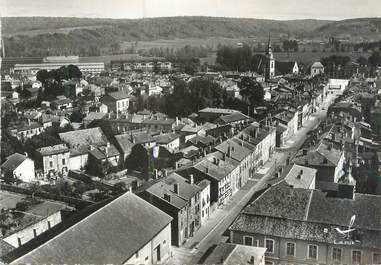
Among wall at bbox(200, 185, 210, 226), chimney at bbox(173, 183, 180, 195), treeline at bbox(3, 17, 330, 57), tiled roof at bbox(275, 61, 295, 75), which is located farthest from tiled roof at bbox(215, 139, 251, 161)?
tiled roof at bbox(275, 61, 295, 75)

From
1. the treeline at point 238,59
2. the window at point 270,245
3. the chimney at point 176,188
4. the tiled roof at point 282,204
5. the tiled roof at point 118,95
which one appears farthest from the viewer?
the treeline at point 238,59

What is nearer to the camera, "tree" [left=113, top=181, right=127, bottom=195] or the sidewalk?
the sidewalk

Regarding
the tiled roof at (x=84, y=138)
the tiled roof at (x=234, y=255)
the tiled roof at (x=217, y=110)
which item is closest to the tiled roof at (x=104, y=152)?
the tiled roof at (x=84, y=138)

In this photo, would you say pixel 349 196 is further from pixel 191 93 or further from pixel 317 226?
pixel 191 93

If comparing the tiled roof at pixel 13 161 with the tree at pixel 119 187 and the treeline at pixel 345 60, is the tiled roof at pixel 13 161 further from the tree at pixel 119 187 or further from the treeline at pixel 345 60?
the treeline at pixel 345 60

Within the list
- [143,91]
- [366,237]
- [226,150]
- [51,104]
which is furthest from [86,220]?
[143,91]

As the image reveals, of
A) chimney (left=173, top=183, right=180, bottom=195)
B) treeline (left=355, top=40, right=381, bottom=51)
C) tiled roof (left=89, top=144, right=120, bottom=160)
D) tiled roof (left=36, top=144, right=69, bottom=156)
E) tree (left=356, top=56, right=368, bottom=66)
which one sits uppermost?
treeline (left=355, top=40, right=381, bottom=51)

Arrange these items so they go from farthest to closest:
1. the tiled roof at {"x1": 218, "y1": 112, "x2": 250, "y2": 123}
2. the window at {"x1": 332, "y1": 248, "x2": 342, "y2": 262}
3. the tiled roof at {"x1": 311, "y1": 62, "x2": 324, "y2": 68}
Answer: the tiled roof at {"x1": 311, "y1": 62, "x2": 324, "y2": 68}
the tiled roof at {"x1": 218, "y1": 112, "x2": 250, "y2": 123}
the window at {"x1": 332, "y1": 248, "x2": 342, "y2": 262}

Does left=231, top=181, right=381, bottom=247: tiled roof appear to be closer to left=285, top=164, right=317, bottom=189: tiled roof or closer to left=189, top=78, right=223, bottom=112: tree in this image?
left=285, top=164, right=317, bottom=189: tiled roof

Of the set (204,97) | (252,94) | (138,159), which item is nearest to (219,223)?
(138,159)
